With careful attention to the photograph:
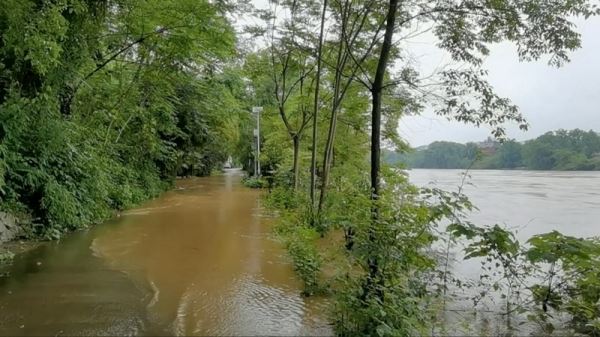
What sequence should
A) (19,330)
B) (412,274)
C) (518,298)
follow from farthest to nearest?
1. (518,298)
2. (412,274)
3. (19,330)

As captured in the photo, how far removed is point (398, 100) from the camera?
6910 millimetres

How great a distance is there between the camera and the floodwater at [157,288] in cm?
349

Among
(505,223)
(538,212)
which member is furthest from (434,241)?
(538,212)

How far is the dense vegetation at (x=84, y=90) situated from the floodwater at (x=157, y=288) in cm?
98

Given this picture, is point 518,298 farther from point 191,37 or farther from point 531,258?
point 191,37

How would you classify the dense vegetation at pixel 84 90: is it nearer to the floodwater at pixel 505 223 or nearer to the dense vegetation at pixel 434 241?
the dense vegetation at pixel 434 241

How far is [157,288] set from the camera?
4.50 metres

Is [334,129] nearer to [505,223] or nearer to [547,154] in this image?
[505,223]

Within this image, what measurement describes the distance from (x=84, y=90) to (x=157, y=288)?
6.55m

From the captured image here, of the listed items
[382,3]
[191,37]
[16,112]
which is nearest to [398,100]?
[382,3]

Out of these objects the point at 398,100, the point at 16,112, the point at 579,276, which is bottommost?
the point at 579,276

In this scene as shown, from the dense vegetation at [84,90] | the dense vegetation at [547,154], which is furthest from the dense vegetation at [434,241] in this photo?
the dense vegetation at [547,154]

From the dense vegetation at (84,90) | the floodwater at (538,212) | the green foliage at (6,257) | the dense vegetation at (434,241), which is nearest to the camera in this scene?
the dense vegetation at (434,241)

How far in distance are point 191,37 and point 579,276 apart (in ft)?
24.3
